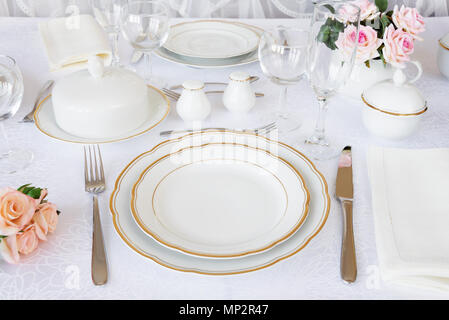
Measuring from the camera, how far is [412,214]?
695 mm

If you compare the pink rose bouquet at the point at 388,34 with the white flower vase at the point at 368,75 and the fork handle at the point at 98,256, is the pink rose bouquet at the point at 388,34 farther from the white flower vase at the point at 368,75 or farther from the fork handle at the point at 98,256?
the fork handle at the point at 98,256

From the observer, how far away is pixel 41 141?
870 millimetres

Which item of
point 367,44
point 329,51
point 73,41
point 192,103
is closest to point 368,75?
point 367,44

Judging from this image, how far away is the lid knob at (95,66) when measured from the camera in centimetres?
83

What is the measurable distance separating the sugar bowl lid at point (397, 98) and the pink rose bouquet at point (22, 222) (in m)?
0.59

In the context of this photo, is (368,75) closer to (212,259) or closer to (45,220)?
(212,259)

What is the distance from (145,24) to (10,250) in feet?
1.89

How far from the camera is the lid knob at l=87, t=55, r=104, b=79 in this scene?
2.73ft

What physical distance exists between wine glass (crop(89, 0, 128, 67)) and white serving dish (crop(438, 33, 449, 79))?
72 centimetres

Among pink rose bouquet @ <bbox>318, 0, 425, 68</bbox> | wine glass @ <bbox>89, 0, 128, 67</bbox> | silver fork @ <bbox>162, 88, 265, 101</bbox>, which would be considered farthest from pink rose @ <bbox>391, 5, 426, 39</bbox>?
wine glass @ <bbox>89, 0, 128, 67</bbox>

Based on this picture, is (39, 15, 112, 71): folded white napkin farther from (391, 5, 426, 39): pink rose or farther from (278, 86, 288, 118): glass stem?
(391, 5, 426, 39): pink rose

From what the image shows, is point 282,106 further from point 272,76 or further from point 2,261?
point 2,261
